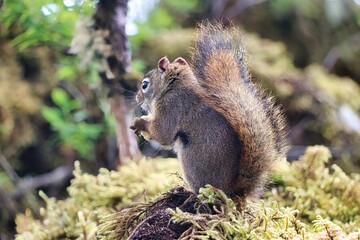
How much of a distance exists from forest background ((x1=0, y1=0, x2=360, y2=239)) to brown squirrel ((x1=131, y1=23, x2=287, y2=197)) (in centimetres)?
89

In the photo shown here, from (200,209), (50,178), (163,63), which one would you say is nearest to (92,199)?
(163,63)

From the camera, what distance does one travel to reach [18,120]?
4.67 meters

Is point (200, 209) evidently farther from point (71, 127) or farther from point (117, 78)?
point (71, 127)

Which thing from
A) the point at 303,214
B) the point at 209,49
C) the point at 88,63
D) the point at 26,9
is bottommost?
the point at 303,214

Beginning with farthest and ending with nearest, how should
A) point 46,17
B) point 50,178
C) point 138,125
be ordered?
1. point 50,178
2. point 46,17
3. point 138,125

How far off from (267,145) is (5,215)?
2.63 metres

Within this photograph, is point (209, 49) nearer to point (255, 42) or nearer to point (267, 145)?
point (267, 145)

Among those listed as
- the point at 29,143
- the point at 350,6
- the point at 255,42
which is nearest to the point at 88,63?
the point at 29,143

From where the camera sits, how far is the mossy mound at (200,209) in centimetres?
182

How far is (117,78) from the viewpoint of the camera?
3.21 meters

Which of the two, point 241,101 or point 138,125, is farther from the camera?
point 138,125

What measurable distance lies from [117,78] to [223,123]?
1.25 metres

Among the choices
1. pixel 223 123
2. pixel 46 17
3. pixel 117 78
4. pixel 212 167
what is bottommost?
pixel 212 167

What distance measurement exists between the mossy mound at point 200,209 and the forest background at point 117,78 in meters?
0.53
